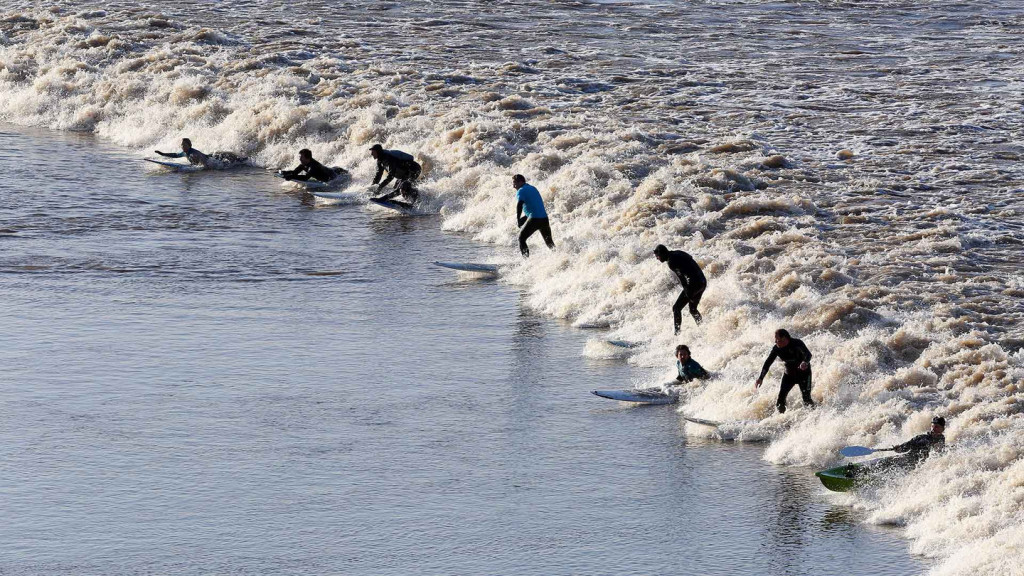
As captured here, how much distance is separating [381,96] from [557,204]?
37.3 ft

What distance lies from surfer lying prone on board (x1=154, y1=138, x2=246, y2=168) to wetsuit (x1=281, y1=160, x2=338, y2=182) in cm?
287

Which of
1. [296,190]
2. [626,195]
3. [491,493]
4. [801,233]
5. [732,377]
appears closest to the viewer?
[491,493]

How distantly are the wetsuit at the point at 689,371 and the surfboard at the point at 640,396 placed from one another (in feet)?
1.25

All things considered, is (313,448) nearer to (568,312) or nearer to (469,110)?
(568,312)

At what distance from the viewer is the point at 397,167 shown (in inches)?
1325

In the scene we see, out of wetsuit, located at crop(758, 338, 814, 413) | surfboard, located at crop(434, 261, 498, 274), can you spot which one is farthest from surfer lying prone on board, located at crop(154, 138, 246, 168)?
wetsuit, located at crop(758, 338, 814, 413)

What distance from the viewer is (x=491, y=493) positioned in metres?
16.8

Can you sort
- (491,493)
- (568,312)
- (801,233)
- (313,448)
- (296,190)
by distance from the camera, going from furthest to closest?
1. (296,190)
2. (801,233)
3. (568,312)
4. (313,448)
5. (491,493)

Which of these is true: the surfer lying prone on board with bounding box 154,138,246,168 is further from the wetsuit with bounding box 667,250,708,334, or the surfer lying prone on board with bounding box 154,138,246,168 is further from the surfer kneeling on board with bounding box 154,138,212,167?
the wetsuit with bounding box 667,250,708,334

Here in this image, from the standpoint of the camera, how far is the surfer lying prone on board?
37031mm

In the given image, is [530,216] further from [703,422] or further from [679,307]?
[703,422]

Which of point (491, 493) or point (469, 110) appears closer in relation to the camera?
point (491, 493)

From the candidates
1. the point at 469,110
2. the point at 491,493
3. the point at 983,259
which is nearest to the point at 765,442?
the point at 491,493

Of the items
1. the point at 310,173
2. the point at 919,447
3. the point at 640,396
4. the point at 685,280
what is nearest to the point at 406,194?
the point at 310,173
